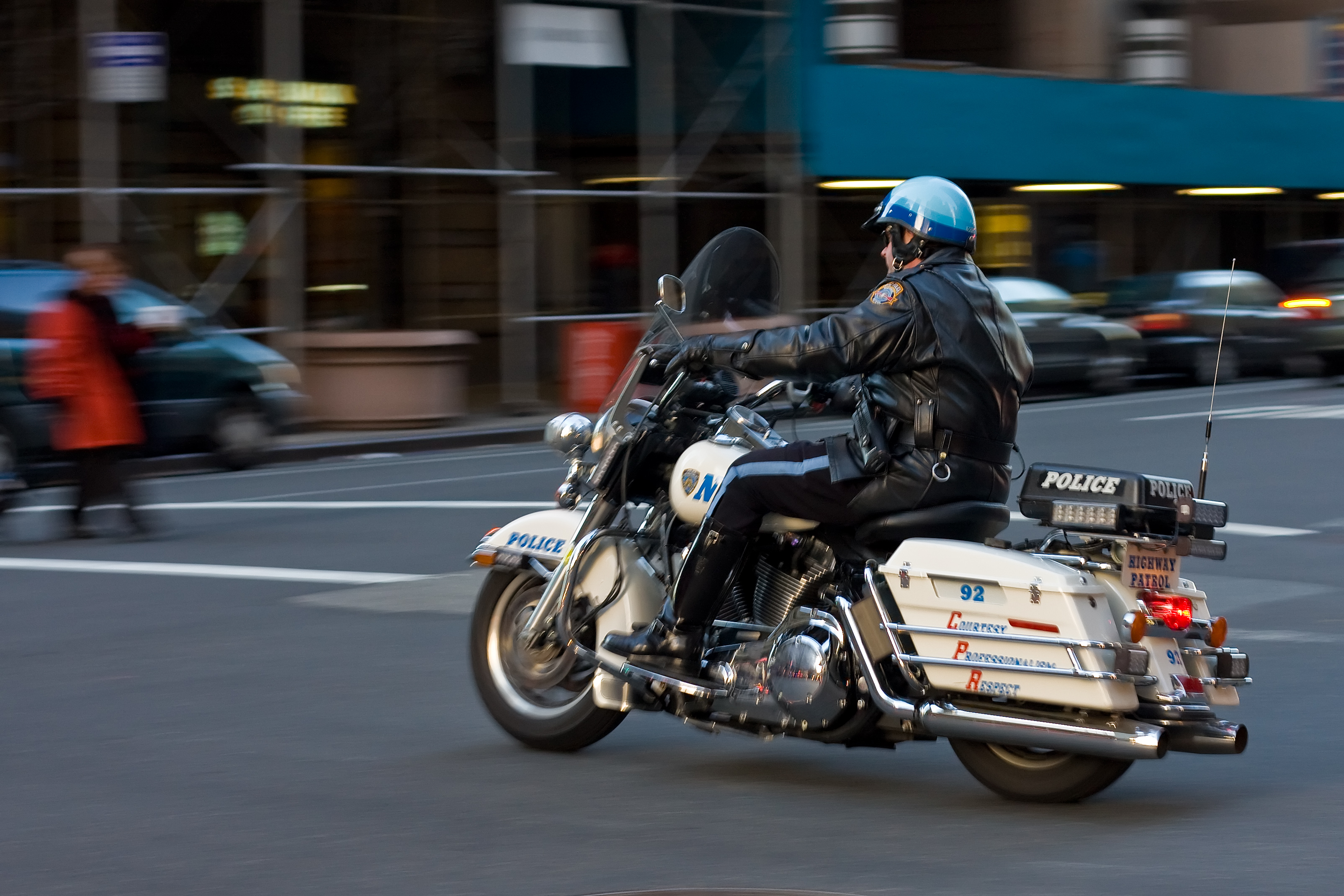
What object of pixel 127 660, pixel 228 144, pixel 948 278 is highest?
pixel 228 144

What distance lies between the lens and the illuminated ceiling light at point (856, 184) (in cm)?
2844

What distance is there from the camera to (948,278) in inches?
222

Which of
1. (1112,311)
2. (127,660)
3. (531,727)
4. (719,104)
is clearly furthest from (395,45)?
(531,727)

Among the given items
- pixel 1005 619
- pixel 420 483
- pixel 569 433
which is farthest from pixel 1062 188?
pixel 1005 619

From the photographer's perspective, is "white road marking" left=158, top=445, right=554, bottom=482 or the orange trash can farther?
the orange trash can

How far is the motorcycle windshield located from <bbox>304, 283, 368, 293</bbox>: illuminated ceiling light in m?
16.1

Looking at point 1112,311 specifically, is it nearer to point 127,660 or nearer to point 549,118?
point 549,118

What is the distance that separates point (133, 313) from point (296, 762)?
11198 mm

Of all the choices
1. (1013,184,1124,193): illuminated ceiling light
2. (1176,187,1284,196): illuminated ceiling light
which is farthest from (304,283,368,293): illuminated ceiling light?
(1176,187,1284,196): illuminated ceiling light

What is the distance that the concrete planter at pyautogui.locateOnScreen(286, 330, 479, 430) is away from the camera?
21.2 meters

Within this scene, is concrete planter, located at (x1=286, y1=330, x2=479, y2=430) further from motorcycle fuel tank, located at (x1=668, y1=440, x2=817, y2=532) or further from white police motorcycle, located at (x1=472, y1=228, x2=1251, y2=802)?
A: motorcycle fuel tank, located at (x1=668, y1=440, x2=817, y2=532)

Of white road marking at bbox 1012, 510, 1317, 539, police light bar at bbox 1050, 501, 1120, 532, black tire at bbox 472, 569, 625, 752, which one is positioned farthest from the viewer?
white road marking at bbox 1012, 510, 1317, 539

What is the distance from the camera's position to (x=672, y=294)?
591 centimetres

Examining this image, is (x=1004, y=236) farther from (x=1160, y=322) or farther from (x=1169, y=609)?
(x=1169, y=609)
